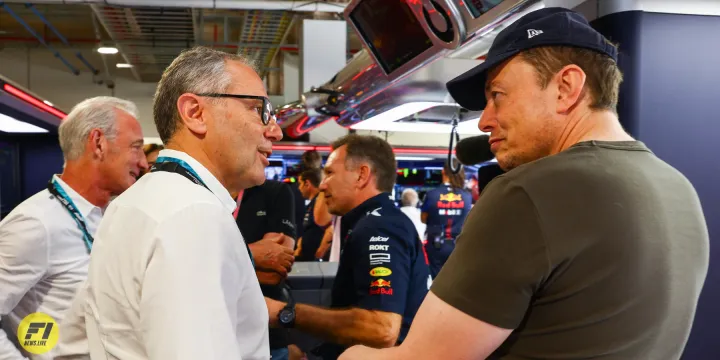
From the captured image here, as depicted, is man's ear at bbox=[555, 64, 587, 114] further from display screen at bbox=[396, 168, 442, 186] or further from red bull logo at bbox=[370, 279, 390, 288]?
display screen at bbox=[396, 168, 442, 186]

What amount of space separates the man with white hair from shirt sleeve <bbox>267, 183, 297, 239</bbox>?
0.93 m

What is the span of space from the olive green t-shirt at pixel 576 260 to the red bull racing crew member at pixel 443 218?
5.33m

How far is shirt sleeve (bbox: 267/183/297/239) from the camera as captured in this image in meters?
3.22

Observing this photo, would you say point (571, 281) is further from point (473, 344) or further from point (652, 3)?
point (652, 3)

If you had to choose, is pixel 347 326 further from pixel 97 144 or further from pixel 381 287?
pixel 97 144

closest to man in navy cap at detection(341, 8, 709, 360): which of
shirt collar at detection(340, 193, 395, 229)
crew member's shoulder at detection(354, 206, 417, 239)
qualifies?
crew member's shoulder at detection(354, 206, 417, 239)

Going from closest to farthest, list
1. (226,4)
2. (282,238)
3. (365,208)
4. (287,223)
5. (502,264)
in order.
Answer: (502,264), (365,208), (282,238), (287,223), (226,4)

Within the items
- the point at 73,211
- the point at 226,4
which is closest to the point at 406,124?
the point at 226,4

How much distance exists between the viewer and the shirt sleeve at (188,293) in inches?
38.5

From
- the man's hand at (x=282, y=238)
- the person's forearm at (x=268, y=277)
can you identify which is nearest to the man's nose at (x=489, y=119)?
the person's forearm at (x=268, y=277)

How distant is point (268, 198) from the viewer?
326 centimetres

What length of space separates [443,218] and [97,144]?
14.9 ft

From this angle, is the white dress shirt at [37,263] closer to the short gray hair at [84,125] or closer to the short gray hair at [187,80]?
the short gray hair at [84,125]

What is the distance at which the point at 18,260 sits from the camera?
75.0 inches
